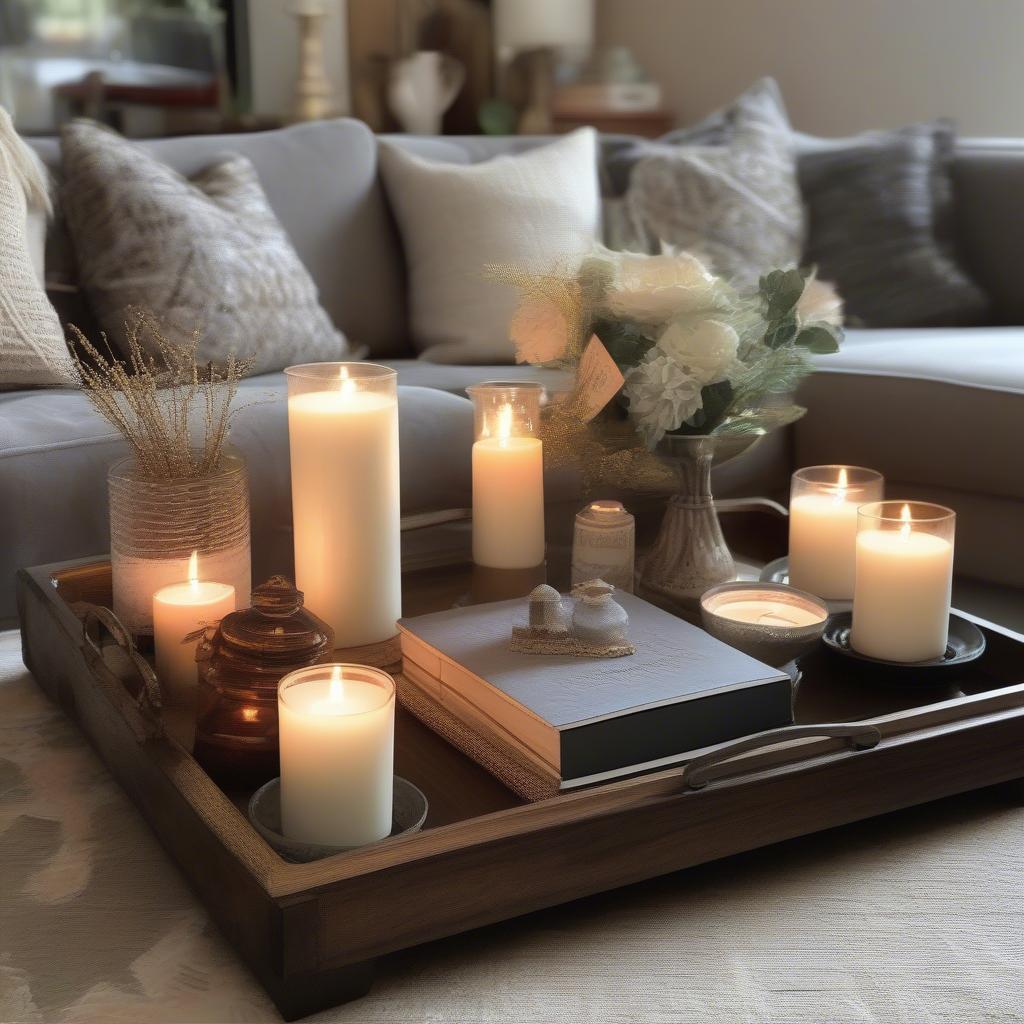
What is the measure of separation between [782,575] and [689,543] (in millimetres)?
182

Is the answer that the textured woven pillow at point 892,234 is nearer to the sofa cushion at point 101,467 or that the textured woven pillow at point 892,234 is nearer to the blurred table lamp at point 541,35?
the sofa cushion at point 101,467

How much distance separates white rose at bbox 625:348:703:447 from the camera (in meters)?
1.45

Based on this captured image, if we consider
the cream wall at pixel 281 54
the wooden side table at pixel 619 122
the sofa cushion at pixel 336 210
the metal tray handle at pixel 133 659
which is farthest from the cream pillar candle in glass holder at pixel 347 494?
the cream wall at pixel 281 54

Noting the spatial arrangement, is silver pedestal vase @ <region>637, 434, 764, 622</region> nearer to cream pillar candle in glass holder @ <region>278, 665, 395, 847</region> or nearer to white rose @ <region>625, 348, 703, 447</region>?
white rose @ <region>625, 348, 703, 447</region>

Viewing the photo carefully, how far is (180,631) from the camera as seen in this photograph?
1372 millimetres

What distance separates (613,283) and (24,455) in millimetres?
944

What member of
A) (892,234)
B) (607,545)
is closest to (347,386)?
(607,545)

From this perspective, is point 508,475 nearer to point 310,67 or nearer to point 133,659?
point 133,659

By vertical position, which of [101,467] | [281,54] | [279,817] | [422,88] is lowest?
[279,817]

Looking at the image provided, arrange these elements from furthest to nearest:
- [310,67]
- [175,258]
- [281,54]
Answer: [281,54] → [310,67] → [175,258]

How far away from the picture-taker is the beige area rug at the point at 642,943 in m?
1.08

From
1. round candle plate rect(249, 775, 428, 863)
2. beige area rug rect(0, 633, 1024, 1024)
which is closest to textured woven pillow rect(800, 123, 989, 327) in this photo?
beige area rug rect(0, 633, 1024, 1024)

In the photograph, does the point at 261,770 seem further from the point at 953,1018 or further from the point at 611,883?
the point at 953,1018

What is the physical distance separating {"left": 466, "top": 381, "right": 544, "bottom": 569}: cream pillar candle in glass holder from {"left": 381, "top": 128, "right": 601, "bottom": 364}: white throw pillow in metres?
1.10
